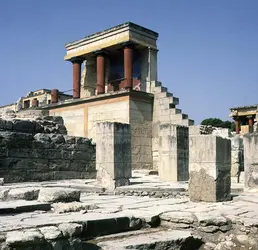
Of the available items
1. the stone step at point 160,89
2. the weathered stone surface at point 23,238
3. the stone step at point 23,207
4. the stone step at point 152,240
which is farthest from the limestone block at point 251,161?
the stone step at point 160,89

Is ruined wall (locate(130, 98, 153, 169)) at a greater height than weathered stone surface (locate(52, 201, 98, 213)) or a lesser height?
greater

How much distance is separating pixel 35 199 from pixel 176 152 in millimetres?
6024

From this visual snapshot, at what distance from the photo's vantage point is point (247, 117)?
140 ft

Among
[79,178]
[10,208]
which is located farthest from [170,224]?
[79,178]

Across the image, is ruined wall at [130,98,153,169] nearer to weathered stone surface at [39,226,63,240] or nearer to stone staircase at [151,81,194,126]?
stone staircase at [151,81,194,126]

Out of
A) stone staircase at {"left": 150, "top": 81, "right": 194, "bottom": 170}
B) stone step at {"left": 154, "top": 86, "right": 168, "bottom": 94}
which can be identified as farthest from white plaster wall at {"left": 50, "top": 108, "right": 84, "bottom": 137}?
stone step at {"left": 154, "top": 86, "right": 168, "bottom": 94}

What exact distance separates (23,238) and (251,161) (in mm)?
6714

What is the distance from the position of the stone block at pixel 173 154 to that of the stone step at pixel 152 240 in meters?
6.34

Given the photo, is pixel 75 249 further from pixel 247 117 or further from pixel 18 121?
pixel 247 117

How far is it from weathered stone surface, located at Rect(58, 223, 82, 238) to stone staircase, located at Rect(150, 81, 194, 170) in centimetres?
1416

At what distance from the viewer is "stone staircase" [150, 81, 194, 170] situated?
59.8 ft

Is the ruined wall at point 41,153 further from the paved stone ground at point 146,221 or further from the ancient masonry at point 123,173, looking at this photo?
the paved stone ground at point 146,221

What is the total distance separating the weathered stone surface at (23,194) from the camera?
6.18 m

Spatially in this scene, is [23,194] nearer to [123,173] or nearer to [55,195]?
[55,195]
